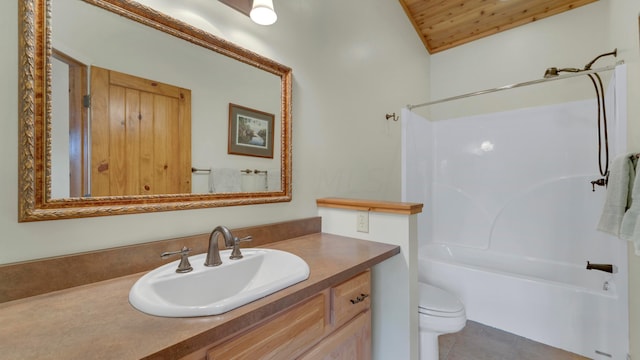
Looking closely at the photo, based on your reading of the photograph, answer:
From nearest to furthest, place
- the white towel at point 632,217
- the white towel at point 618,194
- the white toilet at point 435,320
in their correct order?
the white towel at point 632,217
the white towel at point 618,194
the white toilet at point 435,320

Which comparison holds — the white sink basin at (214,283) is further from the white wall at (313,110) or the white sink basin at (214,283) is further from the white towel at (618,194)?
the white towel at (618,194)

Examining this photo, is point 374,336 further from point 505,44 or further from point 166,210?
point 505,44

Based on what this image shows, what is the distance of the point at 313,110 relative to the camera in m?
1.69

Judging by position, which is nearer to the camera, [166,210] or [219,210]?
[166,210]

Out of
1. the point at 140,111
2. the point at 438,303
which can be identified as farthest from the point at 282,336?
the point at 438,303

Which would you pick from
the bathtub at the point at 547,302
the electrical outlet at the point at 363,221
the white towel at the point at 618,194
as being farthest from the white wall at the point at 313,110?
the white towel at the point at 618,194

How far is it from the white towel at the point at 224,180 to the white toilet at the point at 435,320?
1198 mm

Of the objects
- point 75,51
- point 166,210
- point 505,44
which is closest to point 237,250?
point 166,210

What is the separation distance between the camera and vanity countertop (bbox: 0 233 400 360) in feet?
1.75

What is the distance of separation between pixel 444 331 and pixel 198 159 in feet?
5.03

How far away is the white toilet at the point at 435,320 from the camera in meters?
1.44

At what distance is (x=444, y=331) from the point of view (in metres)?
1.44

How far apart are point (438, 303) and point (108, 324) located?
59.6 inches

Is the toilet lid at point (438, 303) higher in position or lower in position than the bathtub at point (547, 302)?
higher
